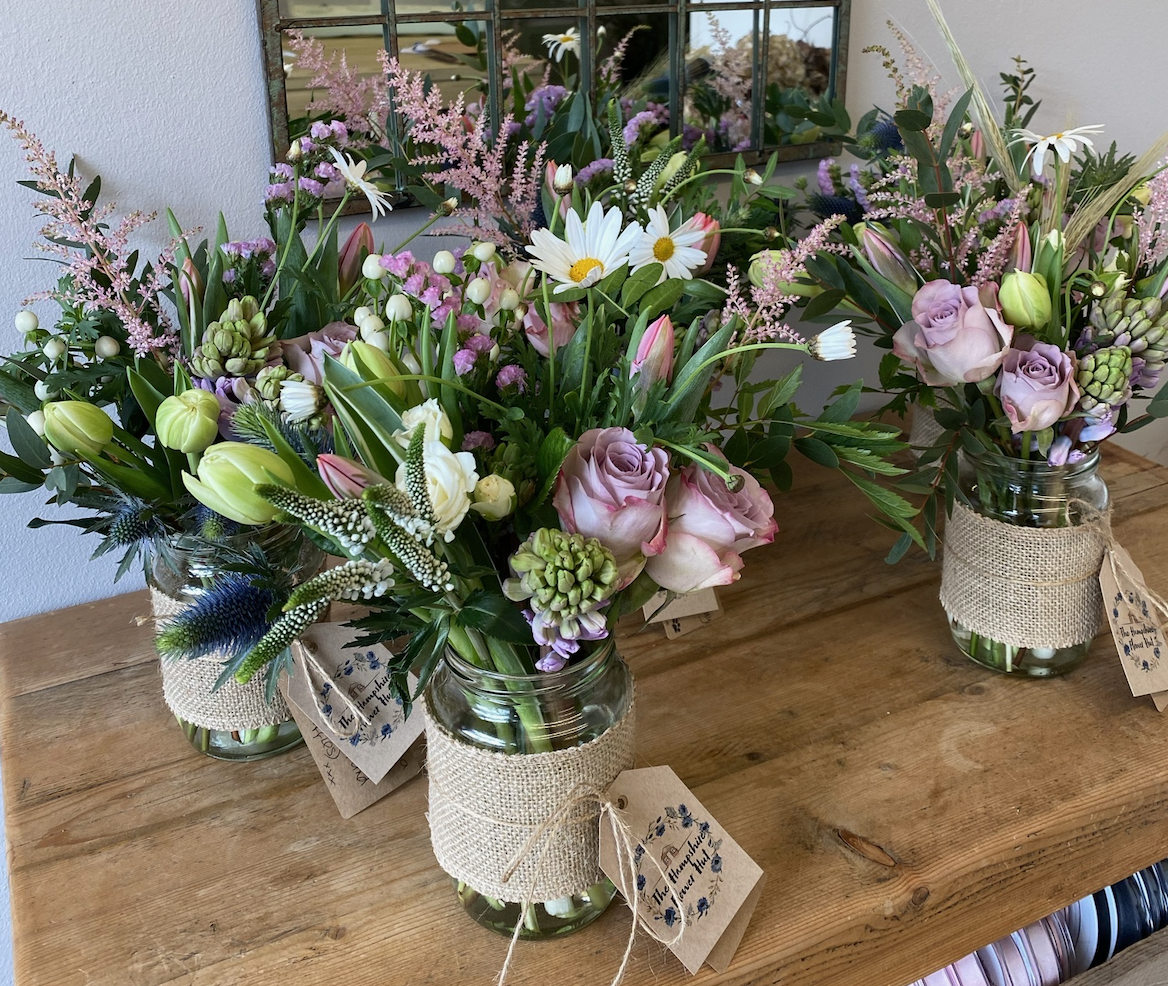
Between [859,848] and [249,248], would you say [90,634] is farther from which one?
[859,848]

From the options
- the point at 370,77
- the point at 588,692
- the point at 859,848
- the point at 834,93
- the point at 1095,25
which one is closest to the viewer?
the point at 588,692

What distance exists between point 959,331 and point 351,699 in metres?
0.54

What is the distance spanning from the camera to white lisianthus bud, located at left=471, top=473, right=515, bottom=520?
0.51 metres

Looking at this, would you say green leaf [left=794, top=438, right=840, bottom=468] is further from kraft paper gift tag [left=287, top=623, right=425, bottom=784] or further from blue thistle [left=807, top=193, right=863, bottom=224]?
blue thistle [left=807, top=193, right=863, bottom=224]

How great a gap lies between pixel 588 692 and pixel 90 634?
23.5 inches

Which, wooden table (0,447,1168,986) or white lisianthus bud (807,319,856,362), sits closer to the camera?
white lisianthus bud (807,319,856,362)

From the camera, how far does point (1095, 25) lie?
1429 mm

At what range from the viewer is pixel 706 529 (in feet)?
1.77

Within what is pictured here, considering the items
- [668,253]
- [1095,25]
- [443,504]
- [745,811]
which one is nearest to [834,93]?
[1095,25]

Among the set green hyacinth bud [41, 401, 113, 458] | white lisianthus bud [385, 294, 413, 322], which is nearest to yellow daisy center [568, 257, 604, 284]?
white lisianthus bud [385, 294, 413, 322]

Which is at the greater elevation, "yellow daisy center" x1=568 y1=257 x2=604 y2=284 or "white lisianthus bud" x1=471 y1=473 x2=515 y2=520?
"yellow daisy center" x1=568 y1=257 x2=604 y2=284

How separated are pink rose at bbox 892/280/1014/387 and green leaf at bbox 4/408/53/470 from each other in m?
0.64

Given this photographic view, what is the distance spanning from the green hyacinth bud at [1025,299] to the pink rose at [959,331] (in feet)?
0.04

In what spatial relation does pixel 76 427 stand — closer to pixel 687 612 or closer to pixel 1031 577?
pixel 687 612
